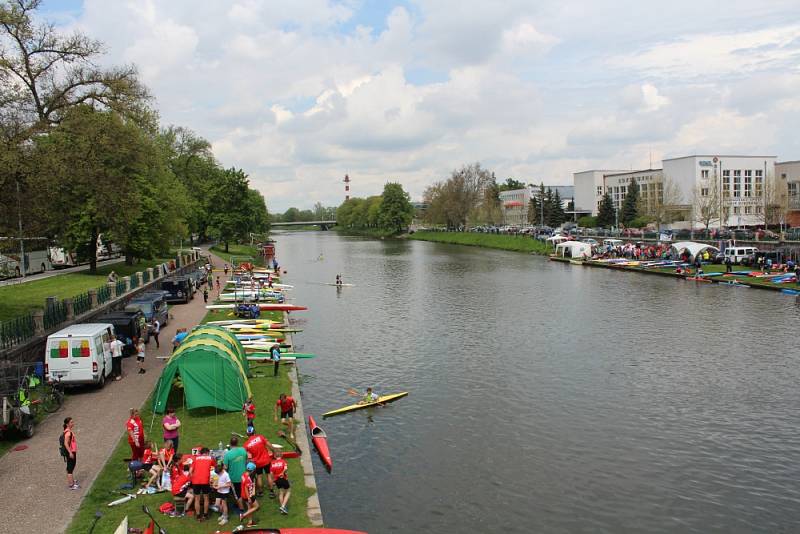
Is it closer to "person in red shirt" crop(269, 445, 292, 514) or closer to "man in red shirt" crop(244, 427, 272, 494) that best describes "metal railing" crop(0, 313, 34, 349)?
"man in red shirt" crop(244, 427, 272, 494)

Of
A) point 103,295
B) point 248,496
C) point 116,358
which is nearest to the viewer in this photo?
point 248,496

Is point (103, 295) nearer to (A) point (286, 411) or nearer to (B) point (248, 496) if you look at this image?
(A) point (286, 411)

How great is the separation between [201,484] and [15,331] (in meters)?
13.9

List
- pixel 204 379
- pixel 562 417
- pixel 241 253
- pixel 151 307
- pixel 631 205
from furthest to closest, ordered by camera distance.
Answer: pixel 631 205 → pixel 241 253 → pixel 151 307 → pixel 562 417 → pixel 204 379

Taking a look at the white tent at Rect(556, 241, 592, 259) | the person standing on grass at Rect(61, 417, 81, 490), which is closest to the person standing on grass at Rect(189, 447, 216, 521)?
the person standing on grass at Rect(61, 417, 81, 490)

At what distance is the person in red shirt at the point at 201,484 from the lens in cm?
1373

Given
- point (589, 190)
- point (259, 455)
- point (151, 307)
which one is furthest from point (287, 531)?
point (589, 190)

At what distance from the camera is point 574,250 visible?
86250 mm

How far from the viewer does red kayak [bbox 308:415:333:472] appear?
1864 cm

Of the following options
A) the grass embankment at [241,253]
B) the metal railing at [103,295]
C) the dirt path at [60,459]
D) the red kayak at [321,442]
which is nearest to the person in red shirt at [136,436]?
the dirt path at [60,459]

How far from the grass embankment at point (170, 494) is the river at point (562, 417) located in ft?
5.66

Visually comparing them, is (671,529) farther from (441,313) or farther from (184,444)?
(441,313)

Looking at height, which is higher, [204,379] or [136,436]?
[204,379]

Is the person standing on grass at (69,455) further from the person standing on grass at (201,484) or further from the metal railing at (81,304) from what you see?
the metal railing at (81,304)
